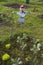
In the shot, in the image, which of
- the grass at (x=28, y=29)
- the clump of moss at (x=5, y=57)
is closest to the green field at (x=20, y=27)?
the grass at (x=28, y=29)

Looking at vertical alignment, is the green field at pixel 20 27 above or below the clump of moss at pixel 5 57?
below

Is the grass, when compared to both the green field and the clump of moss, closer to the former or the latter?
the green field

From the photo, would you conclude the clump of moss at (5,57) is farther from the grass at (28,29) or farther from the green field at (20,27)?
the grass at (28,29)

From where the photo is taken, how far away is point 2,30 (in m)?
7.67

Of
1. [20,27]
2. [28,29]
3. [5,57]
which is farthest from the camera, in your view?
[20,27]

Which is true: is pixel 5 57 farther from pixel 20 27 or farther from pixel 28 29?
pixel 20 27

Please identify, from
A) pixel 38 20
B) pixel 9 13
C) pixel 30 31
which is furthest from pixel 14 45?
pixel 9 13

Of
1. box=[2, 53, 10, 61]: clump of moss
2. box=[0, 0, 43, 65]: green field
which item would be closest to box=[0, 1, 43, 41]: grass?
box=[0, 0, 43, 65]: green field

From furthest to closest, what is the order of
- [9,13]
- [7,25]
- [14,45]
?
[9,13] < [7,25] < [14,45]

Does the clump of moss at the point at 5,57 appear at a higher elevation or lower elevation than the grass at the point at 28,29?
higher

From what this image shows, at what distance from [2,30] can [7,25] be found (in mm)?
589

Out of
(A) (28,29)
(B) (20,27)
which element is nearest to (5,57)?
(A) (28,29)

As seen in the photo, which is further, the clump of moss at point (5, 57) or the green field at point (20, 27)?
the green field at point (20, 27)

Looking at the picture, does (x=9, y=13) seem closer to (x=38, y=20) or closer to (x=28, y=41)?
(x=38, y=20)
